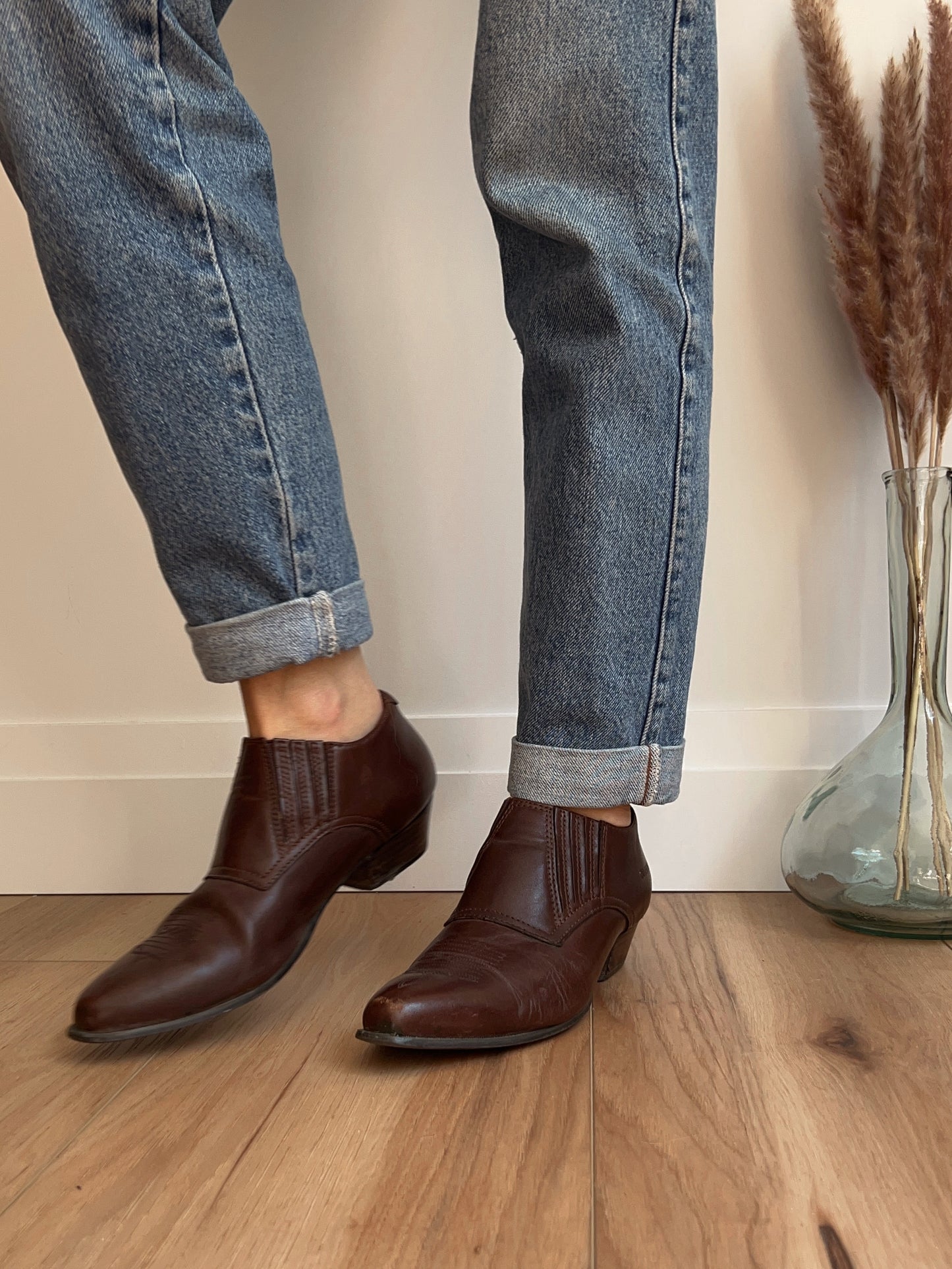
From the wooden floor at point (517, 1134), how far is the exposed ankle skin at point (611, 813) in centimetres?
12

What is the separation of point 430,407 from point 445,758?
14.5 inches

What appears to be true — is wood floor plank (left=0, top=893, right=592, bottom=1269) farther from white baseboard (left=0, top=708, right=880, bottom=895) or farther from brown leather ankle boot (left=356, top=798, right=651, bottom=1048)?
white baseboard (left=0, top=708, right=880, bottom=895)

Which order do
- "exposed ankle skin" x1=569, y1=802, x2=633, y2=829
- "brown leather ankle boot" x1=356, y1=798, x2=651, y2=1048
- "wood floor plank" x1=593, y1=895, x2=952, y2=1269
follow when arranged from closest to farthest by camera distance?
"wood floor plank" x1=593, y1=895, x2=952, y2=1269 < "brown leather ankle boot" x1=356, y1=798, x2=651, y2=1048 < "exposed ankle skin" x1=569, y1=802, x2=633, y2=829

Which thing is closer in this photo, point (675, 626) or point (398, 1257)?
point (398, 1257)

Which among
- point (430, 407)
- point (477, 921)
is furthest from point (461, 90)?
point (477, 921)

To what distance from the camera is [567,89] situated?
2.20ft

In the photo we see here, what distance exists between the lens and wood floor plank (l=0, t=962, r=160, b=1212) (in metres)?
0.52

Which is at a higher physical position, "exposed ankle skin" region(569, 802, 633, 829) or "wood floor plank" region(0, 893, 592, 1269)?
"exposed ankle skin" region(569, 802, 633, 829)

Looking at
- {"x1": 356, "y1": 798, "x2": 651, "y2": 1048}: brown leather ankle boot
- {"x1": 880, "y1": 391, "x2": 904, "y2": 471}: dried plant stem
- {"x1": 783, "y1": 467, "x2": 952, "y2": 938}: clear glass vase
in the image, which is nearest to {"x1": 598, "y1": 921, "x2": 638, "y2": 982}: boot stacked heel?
{"x1": 356, "y1": 798, "x2": 651, "y2": 1048}: brown leather ankle boot

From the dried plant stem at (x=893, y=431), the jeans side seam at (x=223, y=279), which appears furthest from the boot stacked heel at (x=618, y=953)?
the dried plant stem at (x=893, y=431)

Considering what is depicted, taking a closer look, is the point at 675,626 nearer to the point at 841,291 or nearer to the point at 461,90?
the point at 841,291

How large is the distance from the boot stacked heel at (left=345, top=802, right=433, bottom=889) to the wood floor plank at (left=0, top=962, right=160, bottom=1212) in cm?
18

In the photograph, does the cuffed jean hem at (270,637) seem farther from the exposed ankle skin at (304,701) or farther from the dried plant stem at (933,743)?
the dried plant stem at (933,743)

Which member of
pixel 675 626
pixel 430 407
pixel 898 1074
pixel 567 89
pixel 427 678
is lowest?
pixel 898 1074
